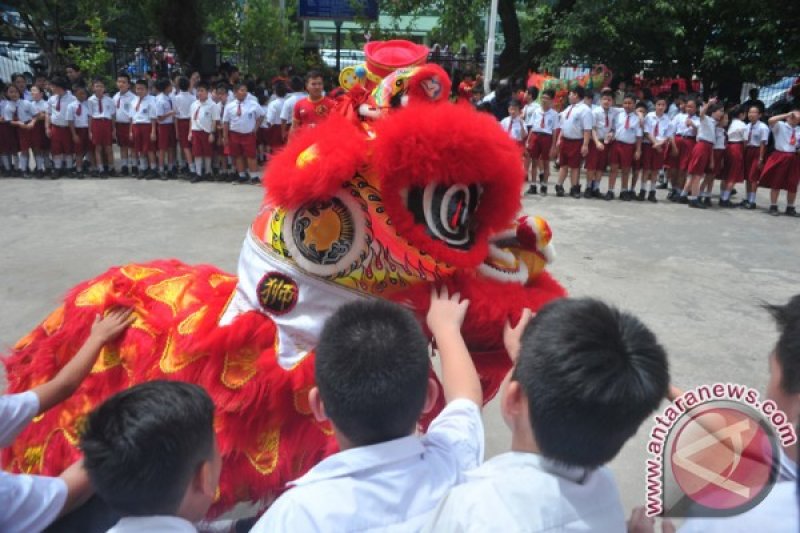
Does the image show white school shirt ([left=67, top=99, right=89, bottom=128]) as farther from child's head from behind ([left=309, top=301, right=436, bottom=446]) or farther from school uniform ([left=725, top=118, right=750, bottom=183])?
child's head from behind ([left=309, top=301, right=436, bottom=446])

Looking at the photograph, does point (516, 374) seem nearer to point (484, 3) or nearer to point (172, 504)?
point (172, 504)

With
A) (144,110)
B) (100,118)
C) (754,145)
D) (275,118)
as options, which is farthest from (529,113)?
(100,118)

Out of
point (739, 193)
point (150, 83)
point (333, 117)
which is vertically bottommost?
point (739, 193)

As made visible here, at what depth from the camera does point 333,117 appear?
214 cm

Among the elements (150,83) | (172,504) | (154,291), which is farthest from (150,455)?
(150,83)

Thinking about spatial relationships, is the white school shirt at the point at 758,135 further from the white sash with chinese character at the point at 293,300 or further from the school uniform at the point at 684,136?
the white sash with chinese character at the point at 293,300

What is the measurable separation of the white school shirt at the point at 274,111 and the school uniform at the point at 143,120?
5.54ft

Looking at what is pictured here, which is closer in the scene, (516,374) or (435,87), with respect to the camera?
(516,374)

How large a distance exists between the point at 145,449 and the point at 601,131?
910cm

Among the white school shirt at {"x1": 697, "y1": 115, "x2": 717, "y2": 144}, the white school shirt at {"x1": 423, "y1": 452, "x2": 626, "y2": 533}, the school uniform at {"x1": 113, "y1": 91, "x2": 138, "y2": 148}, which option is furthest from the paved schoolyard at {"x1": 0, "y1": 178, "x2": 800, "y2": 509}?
the white school shirt at {"x1": 423, "y1": 452, "x2": 626, "y2": 533}

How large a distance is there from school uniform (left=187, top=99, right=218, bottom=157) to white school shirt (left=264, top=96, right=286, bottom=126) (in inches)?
31.2

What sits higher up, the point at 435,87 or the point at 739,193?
the point at 435,87

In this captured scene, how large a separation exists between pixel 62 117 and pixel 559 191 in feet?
24.2

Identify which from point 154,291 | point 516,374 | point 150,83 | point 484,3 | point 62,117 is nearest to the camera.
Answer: point 516,374
